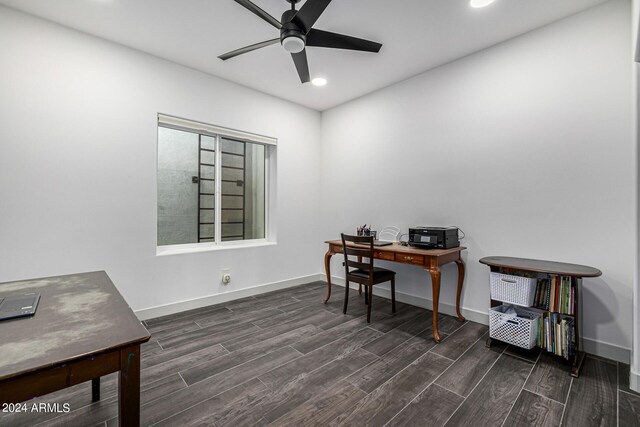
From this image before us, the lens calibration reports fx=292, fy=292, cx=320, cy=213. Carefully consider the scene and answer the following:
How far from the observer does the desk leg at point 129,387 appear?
0.92 meters

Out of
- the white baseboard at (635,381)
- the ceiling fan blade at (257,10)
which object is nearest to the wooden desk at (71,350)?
the ceiling fan blade at (257,10)

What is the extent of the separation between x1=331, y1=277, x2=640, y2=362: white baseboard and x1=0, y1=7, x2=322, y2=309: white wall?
1.87 metres

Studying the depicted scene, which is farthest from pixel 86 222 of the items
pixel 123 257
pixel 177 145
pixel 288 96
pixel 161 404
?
pixel 288 96

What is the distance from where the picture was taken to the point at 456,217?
303cm

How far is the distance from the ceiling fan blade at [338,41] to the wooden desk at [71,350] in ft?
6.72

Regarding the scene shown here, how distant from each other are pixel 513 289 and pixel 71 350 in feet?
8.79

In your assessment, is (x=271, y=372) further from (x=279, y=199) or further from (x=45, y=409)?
(x=279, y=199)

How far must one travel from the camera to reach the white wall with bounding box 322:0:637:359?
2.18m

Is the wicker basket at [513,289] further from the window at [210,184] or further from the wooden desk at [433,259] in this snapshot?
the window at [210,184]

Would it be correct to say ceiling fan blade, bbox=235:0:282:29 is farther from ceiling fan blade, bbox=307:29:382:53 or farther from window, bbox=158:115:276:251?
window, bbox=158:115:276:251

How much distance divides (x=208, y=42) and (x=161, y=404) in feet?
9.54

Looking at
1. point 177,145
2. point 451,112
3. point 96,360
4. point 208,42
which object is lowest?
point 96,360

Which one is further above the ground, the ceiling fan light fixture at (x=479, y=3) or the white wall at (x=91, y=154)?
the ceiling fan light fixture at (x=479, y=3)

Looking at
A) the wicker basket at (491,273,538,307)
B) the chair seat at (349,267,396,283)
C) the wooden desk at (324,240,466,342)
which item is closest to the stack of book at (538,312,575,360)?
the wicker basket at (491,273,538,307)
